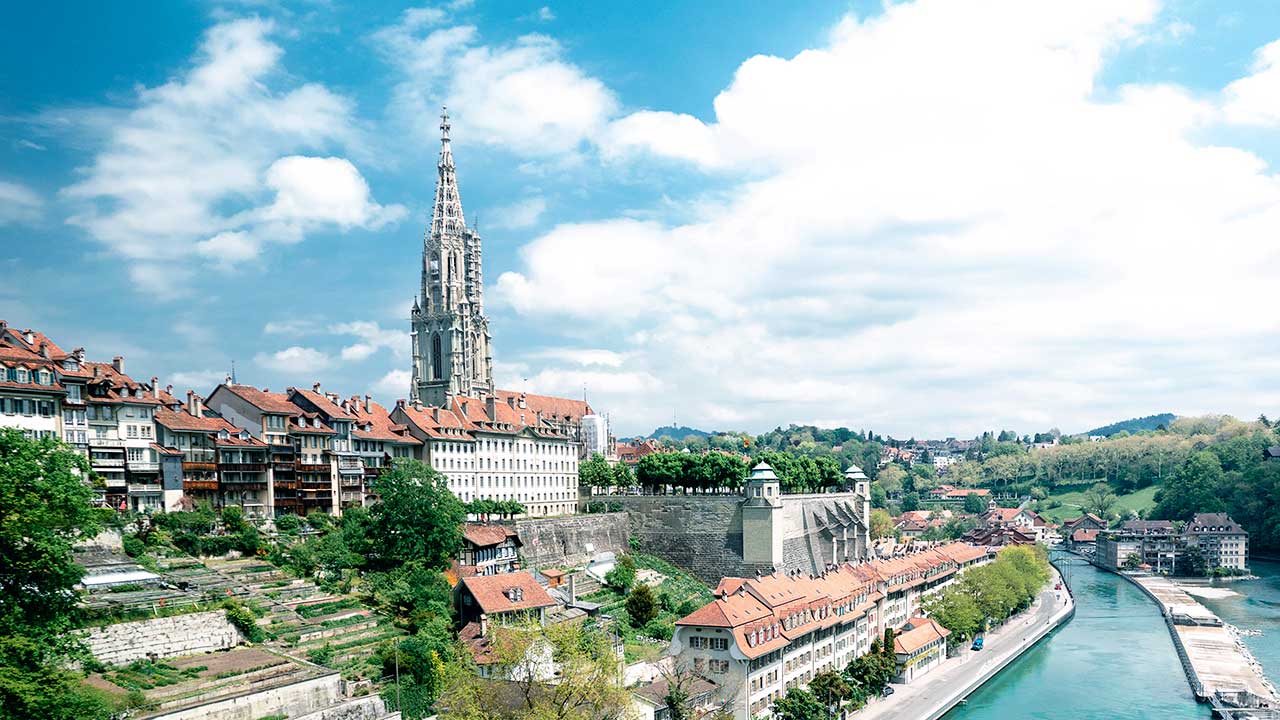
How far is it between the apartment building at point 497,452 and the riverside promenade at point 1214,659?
40.3 metres

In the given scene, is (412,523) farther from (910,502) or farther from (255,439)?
(910,502)

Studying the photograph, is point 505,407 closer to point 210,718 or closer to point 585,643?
point 585,643

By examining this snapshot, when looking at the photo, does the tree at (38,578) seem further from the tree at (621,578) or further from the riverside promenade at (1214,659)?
the riverside promenade at (1214,659)

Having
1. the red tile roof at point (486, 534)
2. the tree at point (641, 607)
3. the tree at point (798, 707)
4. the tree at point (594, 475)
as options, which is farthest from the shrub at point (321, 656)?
the tree at point (594, 475)

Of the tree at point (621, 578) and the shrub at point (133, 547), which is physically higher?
the shrub at point (133, 547)

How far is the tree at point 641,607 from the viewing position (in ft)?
162

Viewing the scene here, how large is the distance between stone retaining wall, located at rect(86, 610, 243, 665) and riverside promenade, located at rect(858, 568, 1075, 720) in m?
27.5

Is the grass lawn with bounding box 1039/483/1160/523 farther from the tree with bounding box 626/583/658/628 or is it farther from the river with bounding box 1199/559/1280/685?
the tree with bounding box 626/583/658/628

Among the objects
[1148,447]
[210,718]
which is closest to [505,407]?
[210,718]

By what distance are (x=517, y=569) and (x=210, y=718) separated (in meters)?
24.8

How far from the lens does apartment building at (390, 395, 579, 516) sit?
59.2 metres

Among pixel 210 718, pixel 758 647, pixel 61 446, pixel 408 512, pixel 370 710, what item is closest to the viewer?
pixel 61 446

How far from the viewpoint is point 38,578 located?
23547mm

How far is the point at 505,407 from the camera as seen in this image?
67875 millimetres
